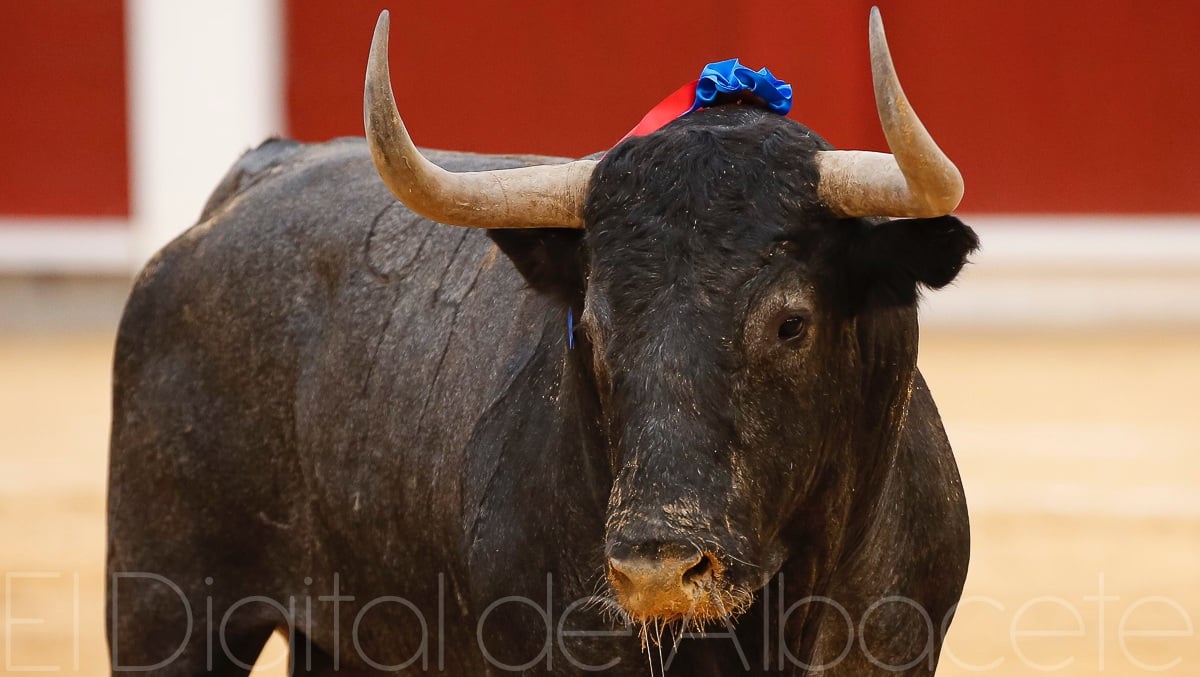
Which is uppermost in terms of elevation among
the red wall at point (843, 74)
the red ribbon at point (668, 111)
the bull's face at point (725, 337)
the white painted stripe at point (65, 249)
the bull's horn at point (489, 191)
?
the red wall at point (843, 74)

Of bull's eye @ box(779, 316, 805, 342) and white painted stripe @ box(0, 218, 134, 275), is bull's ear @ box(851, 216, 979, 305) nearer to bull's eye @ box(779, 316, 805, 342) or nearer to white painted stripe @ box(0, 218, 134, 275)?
bull's eye @ box(779, 316, 805, 342)

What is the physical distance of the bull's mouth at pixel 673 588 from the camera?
1.99m

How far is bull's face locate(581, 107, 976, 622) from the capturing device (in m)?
2.05

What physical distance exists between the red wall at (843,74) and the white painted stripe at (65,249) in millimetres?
1360

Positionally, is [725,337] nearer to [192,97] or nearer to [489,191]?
[489,191]

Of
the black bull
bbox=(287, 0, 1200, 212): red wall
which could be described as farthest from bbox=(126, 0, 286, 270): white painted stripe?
the black bull

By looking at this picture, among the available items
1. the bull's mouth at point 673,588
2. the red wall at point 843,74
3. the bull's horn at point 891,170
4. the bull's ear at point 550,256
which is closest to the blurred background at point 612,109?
the red wall at point 843,74

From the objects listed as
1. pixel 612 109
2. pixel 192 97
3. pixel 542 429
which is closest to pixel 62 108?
pixel 192 97

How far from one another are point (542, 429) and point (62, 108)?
996 centimetres

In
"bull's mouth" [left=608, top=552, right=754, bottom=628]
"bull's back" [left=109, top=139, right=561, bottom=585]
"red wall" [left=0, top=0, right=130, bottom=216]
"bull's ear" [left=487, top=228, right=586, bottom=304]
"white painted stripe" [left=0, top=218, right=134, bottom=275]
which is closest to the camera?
"bull's mouth" [left=608, top=552, right=754, bottom=628]

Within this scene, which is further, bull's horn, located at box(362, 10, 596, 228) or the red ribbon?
the red ribbon

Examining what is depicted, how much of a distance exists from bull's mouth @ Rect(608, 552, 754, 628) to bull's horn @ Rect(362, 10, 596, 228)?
51 centimetres

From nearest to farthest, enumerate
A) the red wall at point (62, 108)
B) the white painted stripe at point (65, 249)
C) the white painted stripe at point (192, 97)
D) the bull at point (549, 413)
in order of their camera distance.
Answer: the bull at point (549, 413) → the white painted stripe at point (192, 97) → the white painted stripe at point (65, 249) → the red wall at point (62, 108)

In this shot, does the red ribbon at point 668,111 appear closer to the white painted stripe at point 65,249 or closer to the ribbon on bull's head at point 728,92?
the ribbon on bull's head at point 728,92
